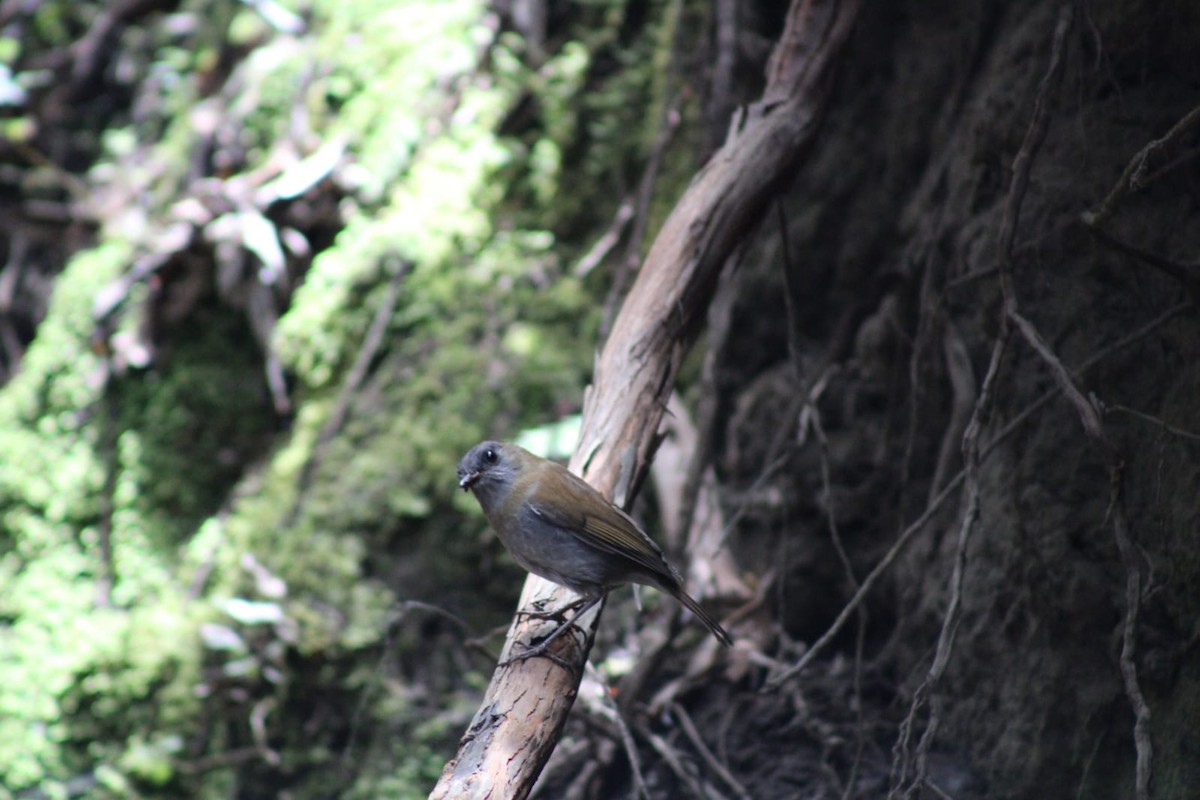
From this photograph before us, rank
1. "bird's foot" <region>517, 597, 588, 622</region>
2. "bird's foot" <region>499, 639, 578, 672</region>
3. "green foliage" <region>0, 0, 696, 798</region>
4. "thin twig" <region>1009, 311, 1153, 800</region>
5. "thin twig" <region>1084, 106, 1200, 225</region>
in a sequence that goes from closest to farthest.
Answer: "thin twig" <region>1009, 311, 1153, 800</region> < "thin twig" <region>1084, 106, 1200, 225</region> < "bird's foot" <region>499, 639, 578, 672</region> < "bird's foot" <region>517, 597, 588, 622</region> < "green foliage" <region>0, 0, 696, 798</region>

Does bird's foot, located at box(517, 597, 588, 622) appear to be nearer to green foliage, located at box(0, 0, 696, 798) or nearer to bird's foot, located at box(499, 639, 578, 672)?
bird's foot, located at box(499, 639, 578, 672)

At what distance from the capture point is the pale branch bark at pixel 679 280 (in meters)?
2.50

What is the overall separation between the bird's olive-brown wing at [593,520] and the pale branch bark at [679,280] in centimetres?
5

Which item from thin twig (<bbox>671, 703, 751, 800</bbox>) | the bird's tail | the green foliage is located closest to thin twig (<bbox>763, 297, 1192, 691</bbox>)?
the bird's tail

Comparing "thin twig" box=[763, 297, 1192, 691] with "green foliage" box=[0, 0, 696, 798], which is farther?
"green foliage" box=[0, 0, 696, 798]

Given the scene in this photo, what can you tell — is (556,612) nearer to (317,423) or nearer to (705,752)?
(705,752)

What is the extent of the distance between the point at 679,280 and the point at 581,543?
72cm

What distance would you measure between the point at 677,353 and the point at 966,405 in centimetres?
93

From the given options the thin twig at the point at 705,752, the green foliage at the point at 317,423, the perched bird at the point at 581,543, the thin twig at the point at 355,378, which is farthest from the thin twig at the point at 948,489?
the thin twig at the point at 355,378

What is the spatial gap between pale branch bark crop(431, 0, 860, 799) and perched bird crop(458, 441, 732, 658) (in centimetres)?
6

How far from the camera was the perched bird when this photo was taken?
2.48m

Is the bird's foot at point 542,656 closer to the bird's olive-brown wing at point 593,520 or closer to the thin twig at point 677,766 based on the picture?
the bird's olive-brown wing at point 593,520

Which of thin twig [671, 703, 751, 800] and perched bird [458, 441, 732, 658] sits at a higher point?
perched bird [458, 441, 732, 658]

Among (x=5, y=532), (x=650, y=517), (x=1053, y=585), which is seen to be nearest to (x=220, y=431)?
(x=5, y=532)
